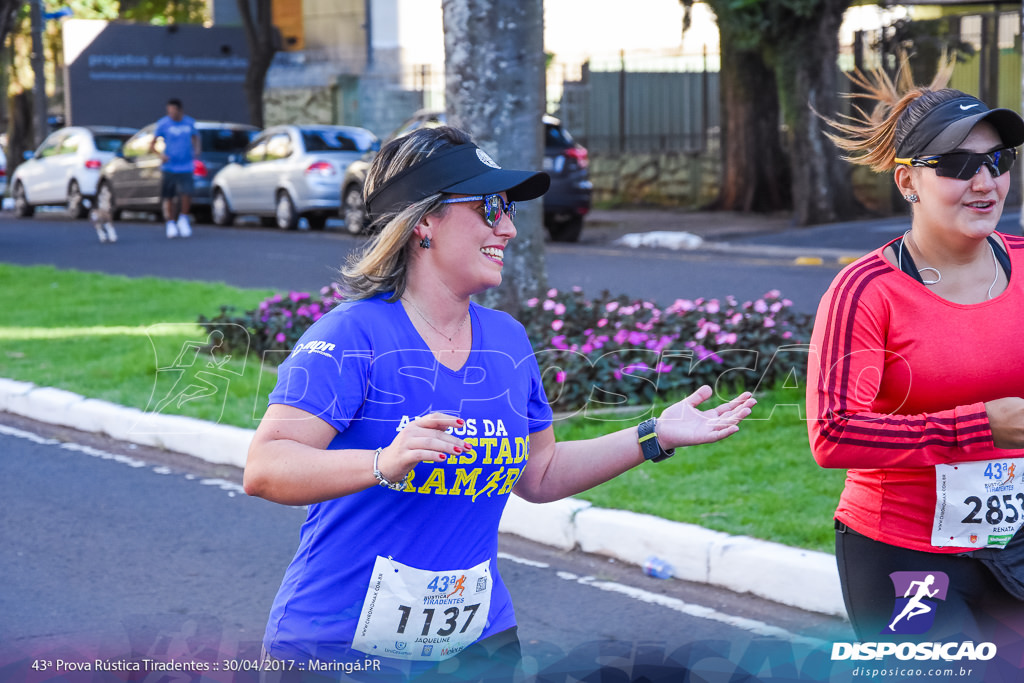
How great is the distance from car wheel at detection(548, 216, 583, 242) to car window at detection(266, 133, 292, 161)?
Answer: 15.6ft

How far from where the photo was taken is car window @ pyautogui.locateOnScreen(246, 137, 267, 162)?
22.0 metres

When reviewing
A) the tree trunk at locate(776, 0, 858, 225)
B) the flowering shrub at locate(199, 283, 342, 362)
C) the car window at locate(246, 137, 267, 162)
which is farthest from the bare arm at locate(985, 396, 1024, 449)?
the car window at locate(246, 137, 267, 162)

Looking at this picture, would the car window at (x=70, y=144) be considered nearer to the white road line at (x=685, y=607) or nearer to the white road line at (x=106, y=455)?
the white road line at (x=106, y=455)

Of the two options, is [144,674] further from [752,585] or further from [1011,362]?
[752,585]

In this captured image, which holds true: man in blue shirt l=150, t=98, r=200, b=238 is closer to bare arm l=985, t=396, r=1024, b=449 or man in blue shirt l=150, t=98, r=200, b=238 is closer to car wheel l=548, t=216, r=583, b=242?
car wheel l=548, t=216, r=583, b=242

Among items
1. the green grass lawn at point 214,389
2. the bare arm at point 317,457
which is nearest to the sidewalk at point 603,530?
the green grass lawn at point 214,389

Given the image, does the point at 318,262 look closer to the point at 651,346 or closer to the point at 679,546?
the point at 651,346

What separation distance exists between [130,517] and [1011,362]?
4.59m

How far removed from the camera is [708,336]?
8273 millimetres

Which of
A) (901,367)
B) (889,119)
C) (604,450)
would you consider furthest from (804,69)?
(604,450)

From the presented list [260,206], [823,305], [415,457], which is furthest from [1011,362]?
[260,206]

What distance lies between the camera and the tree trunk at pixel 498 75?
8.45m

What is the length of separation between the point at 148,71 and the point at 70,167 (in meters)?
11.2

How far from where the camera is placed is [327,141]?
2172 cm
